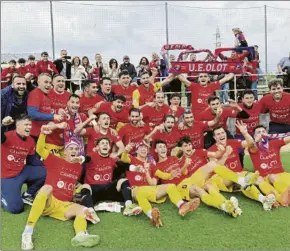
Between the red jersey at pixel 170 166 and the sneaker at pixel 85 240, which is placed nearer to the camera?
the sneaker at pixel 85 240

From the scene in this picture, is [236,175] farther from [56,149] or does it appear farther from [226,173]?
[56,149]

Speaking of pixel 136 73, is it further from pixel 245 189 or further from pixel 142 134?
pixel 245 189

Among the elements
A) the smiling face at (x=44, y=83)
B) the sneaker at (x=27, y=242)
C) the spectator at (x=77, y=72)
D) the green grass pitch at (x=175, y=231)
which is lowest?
the green grass pitch at (x=175, y=231)

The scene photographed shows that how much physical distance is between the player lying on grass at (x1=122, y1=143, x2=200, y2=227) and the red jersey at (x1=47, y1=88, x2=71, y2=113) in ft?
4.50

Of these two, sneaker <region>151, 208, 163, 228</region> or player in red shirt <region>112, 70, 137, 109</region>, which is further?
player in red shirt <region>112, 70, 137, 109</region>

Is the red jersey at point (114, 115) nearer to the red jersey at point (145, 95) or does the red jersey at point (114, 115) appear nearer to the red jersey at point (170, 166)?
the red jersey at point (145, 95)

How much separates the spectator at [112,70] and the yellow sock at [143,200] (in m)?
5.33

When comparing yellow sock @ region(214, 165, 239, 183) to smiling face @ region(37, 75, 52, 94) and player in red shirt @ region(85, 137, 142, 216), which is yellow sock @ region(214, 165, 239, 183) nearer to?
player in red shirt @ region(85, 137, 142, 216)

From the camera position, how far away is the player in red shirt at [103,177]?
5375mm

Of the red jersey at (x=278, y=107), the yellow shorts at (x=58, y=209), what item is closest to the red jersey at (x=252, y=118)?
the red jersey at (x=278, y=107)

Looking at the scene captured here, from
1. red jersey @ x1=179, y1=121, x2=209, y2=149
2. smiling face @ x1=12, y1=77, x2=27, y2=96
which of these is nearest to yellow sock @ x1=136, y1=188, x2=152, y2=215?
red jersey @ x1=179, y1=121, x2=209, y2=149

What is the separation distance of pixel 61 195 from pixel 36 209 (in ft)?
1.79

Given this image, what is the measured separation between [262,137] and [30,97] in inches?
141

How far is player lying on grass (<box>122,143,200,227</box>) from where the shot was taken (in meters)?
4.84
